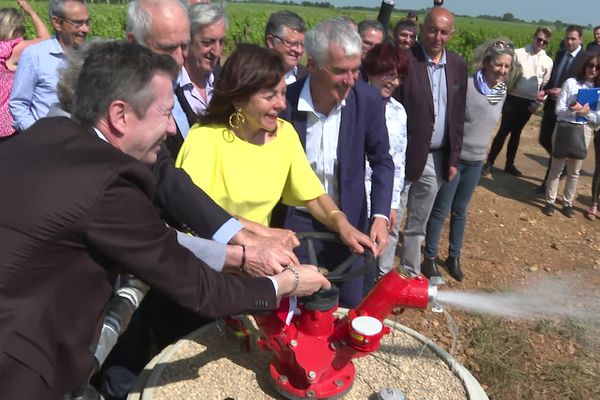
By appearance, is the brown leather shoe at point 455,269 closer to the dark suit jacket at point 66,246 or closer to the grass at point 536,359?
the grass at point 536,359

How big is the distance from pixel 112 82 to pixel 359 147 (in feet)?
5.84

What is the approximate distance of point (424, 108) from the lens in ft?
14.3

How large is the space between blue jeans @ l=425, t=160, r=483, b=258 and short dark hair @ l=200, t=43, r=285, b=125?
8.89 feet

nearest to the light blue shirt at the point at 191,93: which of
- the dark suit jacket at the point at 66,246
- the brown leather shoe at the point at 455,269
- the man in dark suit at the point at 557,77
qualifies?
the dark suit jacket at the point at 66,246

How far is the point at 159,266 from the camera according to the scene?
1.72 metres

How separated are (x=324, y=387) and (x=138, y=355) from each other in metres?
1.17

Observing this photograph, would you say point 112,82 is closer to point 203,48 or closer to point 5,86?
point 203,48

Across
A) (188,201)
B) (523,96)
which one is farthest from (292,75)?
(523,96)

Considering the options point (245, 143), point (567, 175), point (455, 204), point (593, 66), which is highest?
point (245, 143)

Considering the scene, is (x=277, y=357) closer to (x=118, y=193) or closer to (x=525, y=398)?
(x=118, y=193)

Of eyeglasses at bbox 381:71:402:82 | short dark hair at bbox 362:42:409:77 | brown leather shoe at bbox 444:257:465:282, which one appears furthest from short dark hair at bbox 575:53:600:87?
eyeglasses at bbox 381:71:402:82

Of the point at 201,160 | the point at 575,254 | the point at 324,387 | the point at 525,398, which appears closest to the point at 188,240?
the point at 201,160

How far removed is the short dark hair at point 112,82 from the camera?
1683 mm

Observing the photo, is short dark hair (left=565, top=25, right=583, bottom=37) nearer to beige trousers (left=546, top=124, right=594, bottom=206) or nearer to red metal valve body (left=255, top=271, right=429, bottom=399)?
beige trousers (left=546, top=124, right=594, bottom=206)
